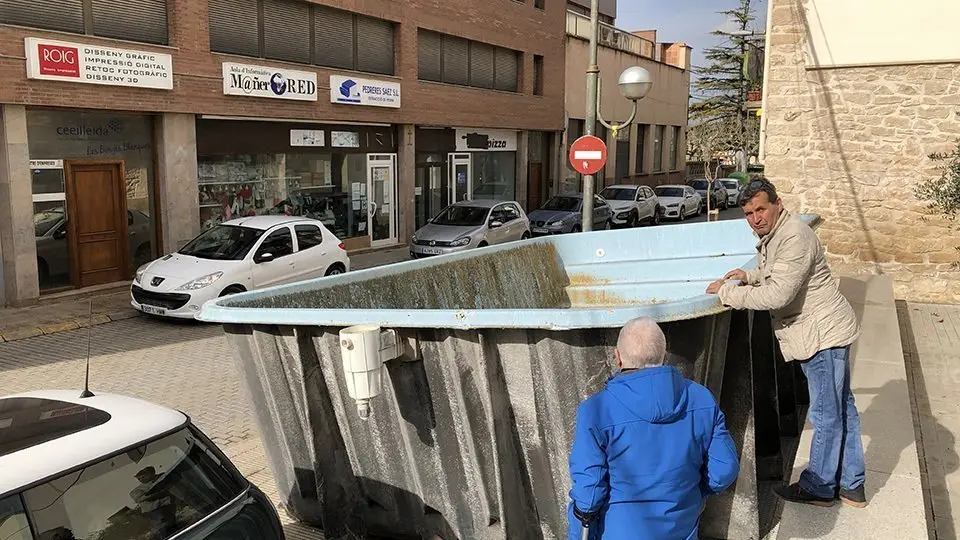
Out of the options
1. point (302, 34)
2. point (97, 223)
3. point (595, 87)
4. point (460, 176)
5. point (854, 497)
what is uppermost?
point (302, 34)

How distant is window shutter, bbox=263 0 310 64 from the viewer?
17344 millimetres

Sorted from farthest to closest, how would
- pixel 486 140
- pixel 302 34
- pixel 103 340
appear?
1. pixel 486 140
2. pixel 302 34
3. pixel 103 340

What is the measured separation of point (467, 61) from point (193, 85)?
10.6m

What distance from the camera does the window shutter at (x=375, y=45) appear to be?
1998 centimetres

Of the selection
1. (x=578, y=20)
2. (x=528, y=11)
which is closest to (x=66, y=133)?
(x=528, y=11)

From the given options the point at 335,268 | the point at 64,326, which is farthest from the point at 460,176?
the point at 64,326

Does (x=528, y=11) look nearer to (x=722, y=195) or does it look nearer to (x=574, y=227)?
(x=574, y=227)

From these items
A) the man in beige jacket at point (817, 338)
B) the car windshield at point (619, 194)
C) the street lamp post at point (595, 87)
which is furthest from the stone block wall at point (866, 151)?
the car windshield at point (619, 194)

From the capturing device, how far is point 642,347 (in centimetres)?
293

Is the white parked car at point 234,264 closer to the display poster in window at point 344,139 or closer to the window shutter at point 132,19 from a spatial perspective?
the window shutter at point 132,19

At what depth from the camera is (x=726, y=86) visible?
5625cm

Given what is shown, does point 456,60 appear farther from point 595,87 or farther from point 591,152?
point 591,152

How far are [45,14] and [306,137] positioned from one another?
667 centimetres

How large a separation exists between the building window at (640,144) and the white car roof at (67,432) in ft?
124
